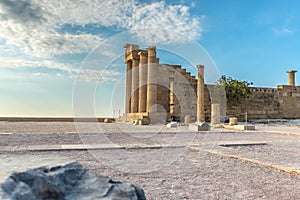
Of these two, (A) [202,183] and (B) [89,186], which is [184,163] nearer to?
(A) [202,183]

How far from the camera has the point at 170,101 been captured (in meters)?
26.5

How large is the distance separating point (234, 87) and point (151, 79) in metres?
9.67

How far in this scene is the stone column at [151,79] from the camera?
80.4 ft

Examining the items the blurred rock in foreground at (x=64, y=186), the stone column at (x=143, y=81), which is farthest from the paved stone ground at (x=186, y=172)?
the stone column at (x=143, y=81)

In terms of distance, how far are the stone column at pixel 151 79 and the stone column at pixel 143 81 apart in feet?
4.09

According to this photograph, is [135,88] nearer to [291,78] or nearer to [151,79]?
[151,79]

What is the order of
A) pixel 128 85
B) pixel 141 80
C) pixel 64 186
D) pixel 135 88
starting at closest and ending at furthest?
pixel 64 186 → pixel 141 80 → pixel 135 88 → pixel 128 85

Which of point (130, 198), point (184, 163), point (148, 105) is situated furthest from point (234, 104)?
point (130, 198)

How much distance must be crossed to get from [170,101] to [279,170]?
21.6 meters

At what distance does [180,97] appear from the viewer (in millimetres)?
26016

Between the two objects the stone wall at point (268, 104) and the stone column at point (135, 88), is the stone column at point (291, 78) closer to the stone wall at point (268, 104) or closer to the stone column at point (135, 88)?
the stone wall at point (268, 104)

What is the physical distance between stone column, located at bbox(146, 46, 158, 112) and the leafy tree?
8.44 meters

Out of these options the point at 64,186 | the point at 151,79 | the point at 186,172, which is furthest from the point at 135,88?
the point at 64,186

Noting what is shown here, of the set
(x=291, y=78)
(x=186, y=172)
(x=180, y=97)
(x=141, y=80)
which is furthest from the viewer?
(x=291, y=78)
